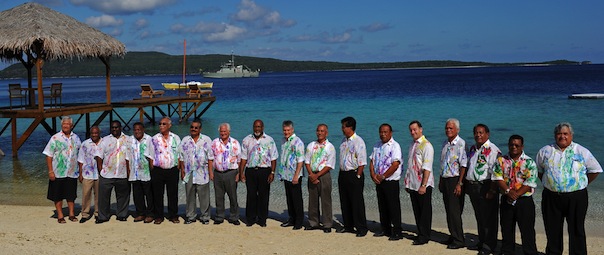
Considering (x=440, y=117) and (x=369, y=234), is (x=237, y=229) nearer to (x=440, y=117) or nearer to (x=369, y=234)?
(x=369, y=234)

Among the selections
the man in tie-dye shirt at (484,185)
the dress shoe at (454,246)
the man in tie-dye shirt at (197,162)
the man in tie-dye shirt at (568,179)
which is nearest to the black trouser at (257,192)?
the man in tie-dye shirt at (197,162)

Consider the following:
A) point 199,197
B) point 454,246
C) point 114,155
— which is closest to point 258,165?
point 199,197

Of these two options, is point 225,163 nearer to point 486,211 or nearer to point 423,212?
point 423,212

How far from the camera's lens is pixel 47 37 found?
49.0 feet

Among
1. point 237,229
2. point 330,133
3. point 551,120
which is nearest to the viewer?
point 237,229

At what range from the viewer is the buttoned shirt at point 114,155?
293 inches

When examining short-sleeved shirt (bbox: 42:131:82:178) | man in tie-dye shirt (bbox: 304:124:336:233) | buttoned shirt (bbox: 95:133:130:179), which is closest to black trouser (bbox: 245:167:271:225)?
man in tie-dye shirt (bbox: 304:124:336:233)

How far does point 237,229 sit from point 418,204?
92.4 inches

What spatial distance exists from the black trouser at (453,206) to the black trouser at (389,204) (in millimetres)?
545

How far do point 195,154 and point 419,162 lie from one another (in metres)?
2.79

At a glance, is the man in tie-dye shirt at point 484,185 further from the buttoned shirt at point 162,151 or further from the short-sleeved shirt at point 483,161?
the buttoned shirt at point 162,151

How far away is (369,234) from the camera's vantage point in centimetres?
715

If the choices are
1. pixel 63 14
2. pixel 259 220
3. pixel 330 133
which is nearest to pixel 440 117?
pixel 330 133

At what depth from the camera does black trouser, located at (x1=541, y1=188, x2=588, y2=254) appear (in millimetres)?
5648
